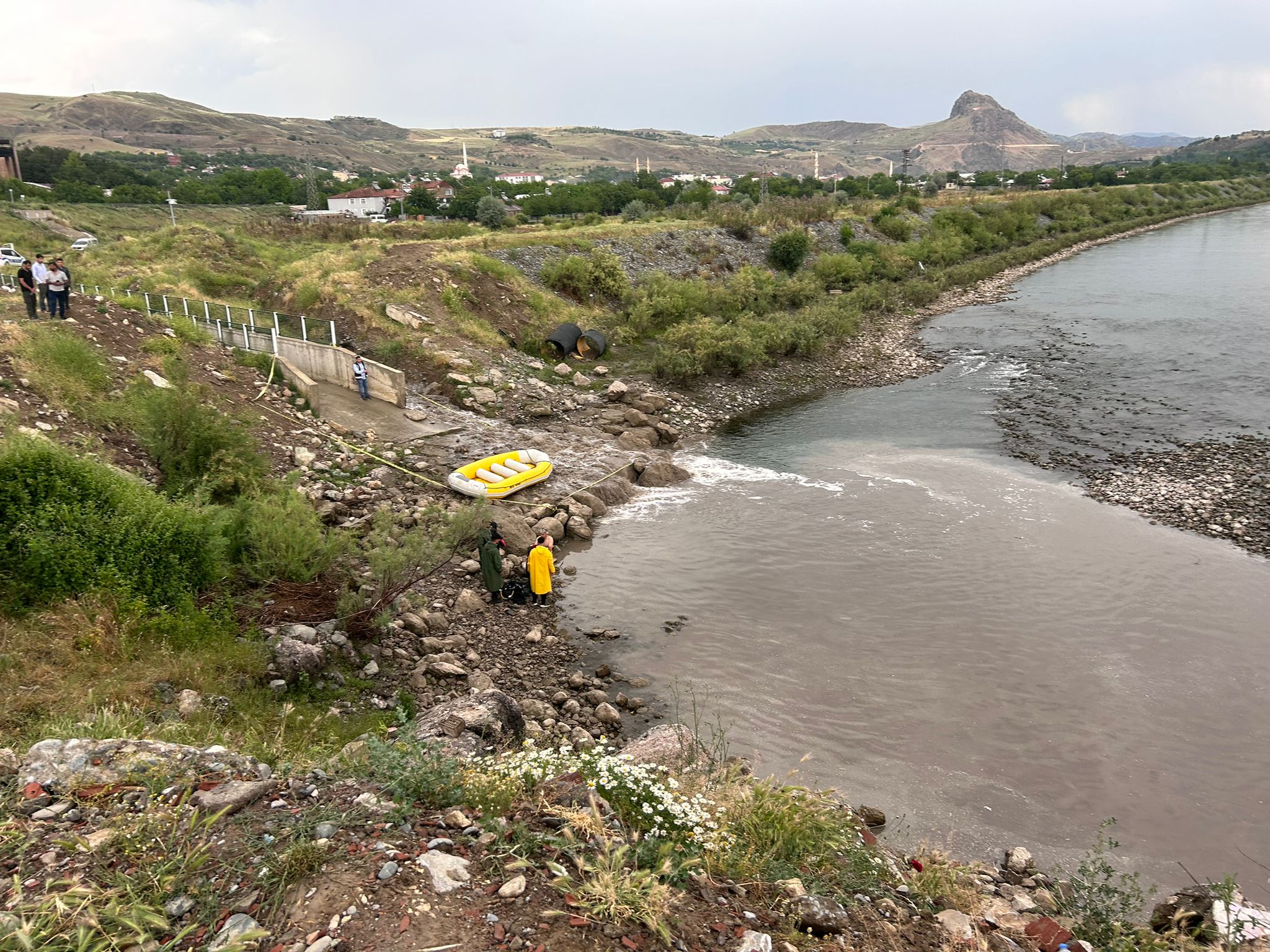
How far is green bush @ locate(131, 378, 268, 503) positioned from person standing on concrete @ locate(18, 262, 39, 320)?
22.3 feet

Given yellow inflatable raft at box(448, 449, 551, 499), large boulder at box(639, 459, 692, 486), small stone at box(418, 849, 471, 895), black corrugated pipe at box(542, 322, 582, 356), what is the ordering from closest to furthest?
small stone at box(418, 849, 471, 895) → yellow inflatable raft at box(448, 449, 551, 499) → large boulder at box(639, 459, 692, 486) → black corrugated pipe at box(542, 322, 582, 356)

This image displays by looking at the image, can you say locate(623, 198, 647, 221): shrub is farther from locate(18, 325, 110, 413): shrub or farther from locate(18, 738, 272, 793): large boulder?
locate(18, 738, 272, 793): large boulder

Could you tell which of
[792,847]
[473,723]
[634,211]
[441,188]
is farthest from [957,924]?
[441,188]

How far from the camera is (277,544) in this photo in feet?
34.6

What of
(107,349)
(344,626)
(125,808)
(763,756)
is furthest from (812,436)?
(125,808)

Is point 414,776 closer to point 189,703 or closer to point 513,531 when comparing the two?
point 189,703

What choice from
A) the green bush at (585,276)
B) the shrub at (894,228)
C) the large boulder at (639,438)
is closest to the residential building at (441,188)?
the shrub at (894,228)

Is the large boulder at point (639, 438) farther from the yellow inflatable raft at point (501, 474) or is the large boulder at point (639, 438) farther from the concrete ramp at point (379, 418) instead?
the concrete ramp at point (379, 418)

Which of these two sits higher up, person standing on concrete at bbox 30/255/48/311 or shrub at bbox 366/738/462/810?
person standing on concrete at bbox 30/255/48/311

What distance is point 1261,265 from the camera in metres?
47.3

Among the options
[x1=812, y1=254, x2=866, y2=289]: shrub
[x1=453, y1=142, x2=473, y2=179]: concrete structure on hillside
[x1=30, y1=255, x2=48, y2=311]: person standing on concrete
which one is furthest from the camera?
[x1=453, y1=142, x2=473, y2=179]: concrete structure on hillside

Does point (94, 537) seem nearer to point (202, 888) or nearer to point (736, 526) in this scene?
point (202, 888)

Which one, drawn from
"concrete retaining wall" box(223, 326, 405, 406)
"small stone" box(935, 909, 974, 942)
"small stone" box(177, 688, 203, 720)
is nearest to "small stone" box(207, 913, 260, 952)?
"small stone" box(177, 688, 203, 720)

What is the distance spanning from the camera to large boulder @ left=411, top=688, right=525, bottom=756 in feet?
24.3
